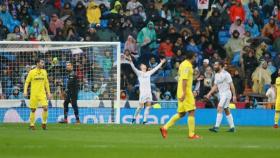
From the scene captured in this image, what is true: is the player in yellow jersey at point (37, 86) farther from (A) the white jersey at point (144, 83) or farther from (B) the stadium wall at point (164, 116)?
(A) the white jersey at point (144, 83)

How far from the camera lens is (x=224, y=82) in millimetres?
26281

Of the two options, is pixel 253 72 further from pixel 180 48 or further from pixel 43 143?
pixel 43 143

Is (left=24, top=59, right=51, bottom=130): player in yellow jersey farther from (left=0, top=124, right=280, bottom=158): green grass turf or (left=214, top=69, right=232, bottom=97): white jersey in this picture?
(left=214, top=69, right=232, bottom=97): white jersey

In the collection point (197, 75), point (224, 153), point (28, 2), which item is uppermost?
point (28, 2)

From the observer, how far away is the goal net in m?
31.7

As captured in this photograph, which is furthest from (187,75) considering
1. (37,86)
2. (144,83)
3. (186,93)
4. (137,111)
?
(144,83)

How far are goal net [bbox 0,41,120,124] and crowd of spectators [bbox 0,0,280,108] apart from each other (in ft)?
5.29

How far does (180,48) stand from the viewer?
36.2 metres

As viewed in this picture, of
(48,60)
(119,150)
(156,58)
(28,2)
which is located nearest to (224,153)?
(119,150)

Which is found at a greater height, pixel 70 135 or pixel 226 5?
pixel 226 5

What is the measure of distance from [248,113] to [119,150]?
17.4 meters

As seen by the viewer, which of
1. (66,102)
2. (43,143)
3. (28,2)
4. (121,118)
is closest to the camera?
(43,143)

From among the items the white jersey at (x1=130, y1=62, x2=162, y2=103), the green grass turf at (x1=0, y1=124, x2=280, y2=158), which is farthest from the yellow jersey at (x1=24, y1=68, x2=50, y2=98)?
the white jersey at (x1=130, y1=62, x2=162, y2=103)

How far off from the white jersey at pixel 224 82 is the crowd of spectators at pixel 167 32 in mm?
8056
